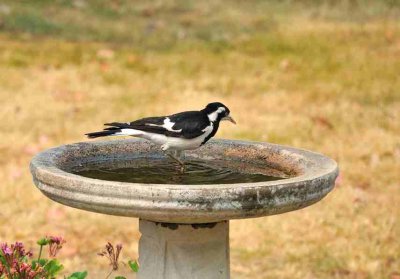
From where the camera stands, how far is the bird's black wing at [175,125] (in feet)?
13.1

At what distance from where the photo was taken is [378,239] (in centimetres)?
608

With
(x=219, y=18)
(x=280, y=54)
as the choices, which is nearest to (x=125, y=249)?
(x=280, y=54)

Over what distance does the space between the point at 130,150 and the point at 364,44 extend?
23.9 ft

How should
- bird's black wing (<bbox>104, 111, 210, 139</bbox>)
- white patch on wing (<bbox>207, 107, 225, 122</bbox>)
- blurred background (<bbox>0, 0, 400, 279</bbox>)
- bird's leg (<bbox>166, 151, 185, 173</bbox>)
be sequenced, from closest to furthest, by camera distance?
bird's black wing (<bbox>104, 111, 210, 139</bbox>) → white patch on wing (<bbox>207, 107, 225, 122</bbox>) → bird's leg (<bbox>166, 151, 185, 173</bbox>) → blurred background (<bbox>0, 0, 400, 279</bbox>)

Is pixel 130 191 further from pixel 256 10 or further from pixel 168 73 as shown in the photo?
pixel 256 10

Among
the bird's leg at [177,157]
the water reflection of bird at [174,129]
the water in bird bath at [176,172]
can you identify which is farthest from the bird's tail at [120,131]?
the bird's leg at [177,157]

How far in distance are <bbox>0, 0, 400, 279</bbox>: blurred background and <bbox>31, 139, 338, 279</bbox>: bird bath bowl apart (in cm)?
139

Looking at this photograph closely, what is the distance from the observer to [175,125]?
4027 millimetres

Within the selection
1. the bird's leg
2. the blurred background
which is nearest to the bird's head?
the bird's leg

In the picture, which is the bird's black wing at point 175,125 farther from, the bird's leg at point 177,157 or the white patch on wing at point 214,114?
→ the bird's leg at point 177,157

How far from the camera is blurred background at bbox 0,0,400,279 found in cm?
609

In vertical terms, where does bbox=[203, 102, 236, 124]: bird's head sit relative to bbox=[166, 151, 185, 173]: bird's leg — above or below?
above

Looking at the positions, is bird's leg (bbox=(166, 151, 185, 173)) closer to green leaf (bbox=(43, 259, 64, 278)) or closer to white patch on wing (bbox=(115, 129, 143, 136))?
white patch on wing (bbox=(115, 129, 143, 136))

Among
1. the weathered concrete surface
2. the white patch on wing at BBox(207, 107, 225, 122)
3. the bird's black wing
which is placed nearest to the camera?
the weathered concrete surface
